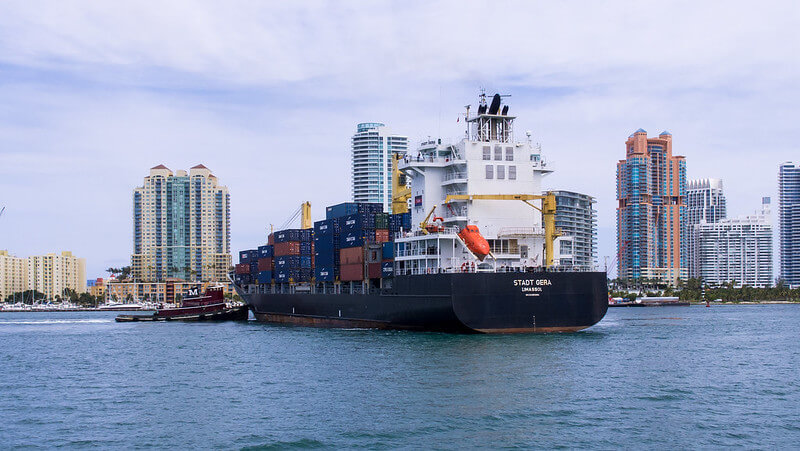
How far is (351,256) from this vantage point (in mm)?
58688

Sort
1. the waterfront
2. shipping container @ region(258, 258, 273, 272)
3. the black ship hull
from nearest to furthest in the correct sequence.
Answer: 1. the waterfront
2. the black ship hull
3. shipping container @ region(258, 258, 273, 272)

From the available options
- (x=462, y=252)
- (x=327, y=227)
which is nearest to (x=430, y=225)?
(x=462, y=252)

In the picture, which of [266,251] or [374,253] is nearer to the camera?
[374,253]

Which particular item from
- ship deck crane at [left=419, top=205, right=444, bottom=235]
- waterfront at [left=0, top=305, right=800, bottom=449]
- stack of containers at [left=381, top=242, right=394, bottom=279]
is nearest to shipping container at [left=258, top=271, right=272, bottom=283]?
stack of containers at [left=381, top=242, right=394, bottom=279]

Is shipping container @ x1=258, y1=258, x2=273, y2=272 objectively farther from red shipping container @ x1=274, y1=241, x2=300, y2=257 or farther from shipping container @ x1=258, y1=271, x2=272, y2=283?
red shipping container @ x1=274, y1=241, x2=300, y2=257

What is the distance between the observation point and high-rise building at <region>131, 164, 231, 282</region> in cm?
19325

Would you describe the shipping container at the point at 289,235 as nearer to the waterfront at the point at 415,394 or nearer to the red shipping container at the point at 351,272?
the red shipping container at the point at 351,272

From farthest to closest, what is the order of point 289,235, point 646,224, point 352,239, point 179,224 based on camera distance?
1. point 646,224
2. point 179,224
3. point 289,235
4. point 352,239

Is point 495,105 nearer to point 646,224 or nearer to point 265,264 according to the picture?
point 265,264

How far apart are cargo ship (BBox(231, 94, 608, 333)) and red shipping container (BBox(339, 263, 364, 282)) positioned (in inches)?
3.8

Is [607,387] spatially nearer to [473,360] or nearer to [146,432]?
[473,360]

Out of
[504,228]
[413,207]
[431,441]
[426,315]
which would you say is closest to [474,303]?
[426,315]

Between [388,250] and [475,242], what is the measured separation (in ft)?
34.7

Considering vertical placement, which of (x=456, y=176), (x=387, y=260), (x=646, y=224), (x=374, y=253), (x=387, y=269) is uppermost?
(x=646, y=224)
